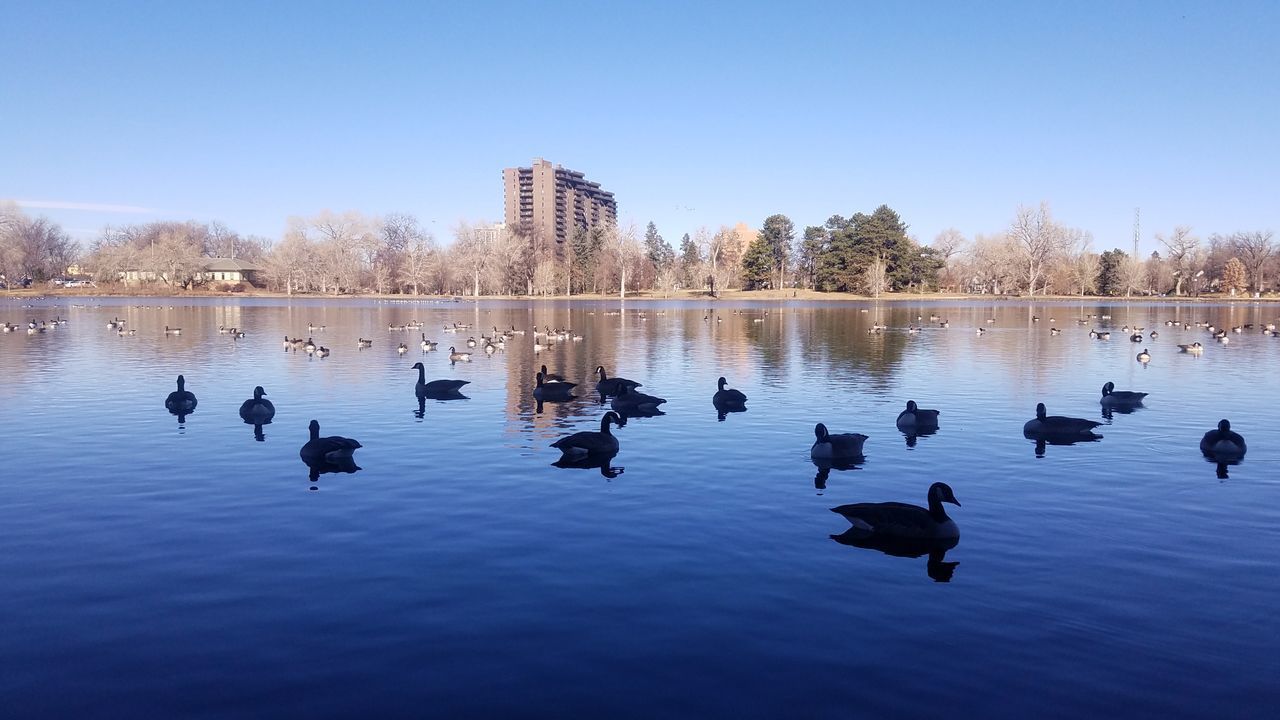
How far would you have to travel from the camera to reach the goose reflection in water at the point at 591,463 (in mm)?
16566

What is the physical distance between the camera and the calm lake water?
762 centimetres

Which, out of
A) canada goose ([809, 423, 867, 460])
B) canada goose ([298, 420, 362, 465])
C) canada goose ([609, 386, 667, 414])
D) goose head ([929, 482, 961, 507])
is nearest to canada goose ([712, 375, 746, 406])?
canada goose ([609, 386, 667, 414])

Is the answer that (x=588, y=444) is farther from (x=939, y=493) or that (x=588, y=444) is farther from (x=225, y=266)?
(x=225, y=266)

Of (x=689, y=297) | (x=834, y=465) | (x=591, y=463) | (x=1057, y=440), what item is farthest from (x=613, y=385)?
(x=689, y=297)

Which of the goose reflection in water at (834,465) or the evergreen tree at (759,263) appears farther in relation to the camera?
the evergreen tree at (759,263)

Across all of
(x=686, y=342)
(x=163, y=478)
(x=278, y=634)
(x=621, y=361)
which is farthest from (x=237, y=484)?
(x=686, y=342)

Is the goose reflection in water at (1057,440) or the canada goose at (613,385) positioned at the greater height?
the canada goose at (613,385)

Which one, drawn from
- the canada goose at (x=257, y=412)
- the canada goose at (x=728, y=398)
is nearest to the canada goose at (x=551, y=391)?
the canada goose at (x=728, y=398)

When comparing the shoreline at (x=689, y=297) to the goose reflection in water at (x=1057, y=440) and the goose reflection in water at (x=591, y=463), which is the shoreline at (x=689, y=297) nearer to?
the goose reflection in water at (x=1057, y=440)

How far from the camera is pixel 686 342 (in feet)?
167

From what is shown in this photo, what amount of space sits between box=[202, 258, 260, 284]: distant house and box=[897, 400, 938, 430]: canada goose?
185 metres

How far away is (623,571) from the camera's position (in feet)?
34.9

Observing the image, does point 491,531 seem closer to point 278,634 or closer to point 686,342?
point 278,634

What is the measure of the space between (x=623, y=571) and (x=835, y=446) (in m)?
7.71
